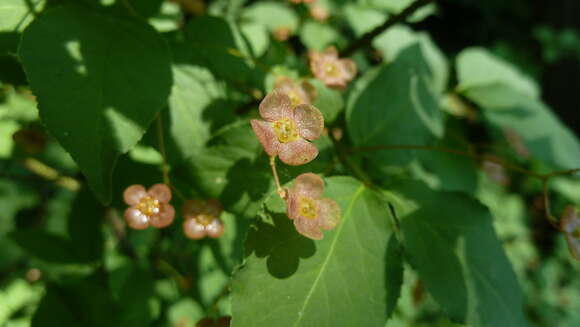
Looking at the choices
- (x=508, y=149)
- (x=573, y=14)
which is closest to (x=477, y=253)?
(x=508, y=149)

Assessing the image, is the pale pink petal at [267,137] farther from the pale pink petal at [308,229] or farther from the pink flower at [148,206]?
the pink flower at [148,206]

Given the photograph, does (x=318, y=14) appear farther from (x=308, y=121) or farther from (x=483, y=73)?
(x=308, y=121)

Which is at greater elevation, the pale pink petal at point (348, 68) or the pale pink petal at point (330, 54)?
the pale pink petal at point (330, 54)

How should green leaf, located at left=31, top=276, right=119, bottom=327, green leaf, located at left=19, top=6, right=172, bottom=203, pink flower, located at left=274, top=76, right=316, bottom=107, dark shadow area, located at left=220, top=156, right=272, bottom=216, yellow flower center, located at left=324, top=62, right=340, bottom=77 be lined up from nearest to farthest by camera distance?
green leaf, located at left=19, top=6, right=172, bottom=203 < dark shadow area, located at left=220, top=156, right=272, bottom=216 < pink flower, located at left=274, top=76, right=316, bottom=107 < yellow flower center, located at left=324, top=62, right=340, bottom=77 < green leaf, located at left=31, top=276, right=119, bottom=327

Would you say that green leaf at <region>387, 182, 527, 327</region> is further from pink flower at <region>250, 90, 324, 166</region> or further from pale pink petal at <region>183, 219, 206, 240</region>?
pale pink petal at <region>183, 219, 206, 240</region>

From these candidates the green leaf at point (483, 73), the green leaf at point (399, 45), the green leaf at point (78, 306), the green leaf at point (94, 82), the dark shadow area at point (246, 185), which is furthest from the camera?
the green leaf at point (483, 73)

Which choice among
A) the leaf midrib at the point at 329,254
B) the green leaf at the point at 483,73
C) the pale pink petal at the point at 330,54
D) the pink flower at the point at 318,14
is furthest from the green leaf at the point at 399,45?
the leaf midrib at the point at 329,254

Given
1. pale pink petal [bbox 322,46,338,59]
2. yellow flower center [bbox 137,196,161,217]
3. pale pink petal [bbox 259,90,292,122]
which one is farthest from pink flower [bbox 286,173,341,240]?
pale pink petal [bbox 322,46,338,59]

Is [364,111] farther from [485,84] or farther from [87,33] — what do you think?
[485,84]
